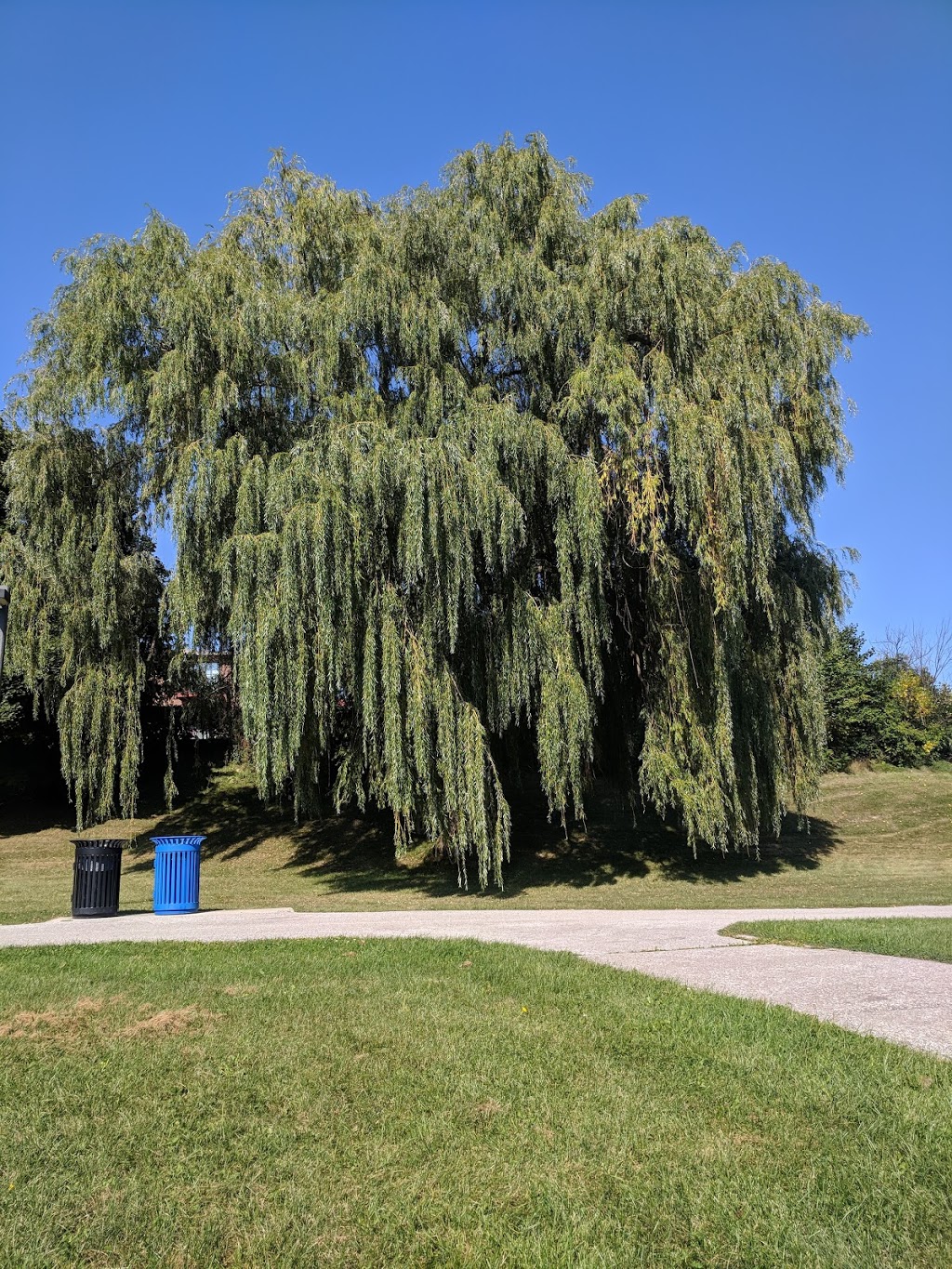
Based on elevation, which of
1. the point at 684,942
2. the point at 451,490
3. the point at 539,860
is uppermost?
the point at 451,490

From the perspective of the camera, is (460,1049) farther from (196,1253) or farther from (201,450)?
(201,450)

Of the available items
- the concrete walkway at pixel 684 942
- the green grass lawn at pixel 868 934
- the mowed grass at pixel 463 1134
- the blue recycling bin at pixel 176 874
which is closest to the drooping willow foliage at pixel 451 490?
the blue recycling bin at pixel 176 874

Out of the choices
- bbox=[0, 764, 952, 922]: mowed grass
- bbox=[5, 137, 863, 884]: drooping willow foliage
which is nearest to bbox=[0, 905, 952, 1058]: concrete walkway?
bbox=[0, 764, 952, 922]: mowed grass

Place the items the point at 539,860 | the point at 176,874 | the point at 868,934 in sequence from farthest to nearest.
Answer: the point at 539,860, the point at 176,874, the point at 868,934

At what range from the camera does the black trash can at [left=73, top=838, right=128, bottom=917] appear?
1169 centimetres

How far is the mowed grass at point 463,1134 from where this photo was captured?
2.87 m

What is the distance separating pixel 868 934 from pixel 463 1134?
6376 mm

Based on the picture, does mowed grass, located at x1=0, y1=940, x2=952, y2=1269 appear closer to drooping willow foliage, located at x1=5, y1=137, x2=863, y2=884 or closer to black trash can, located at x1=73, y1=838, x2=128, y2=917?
black trash can, located at x1=73, y1=838, x2=128, y2=917

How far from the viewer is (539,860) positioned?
20.4 m

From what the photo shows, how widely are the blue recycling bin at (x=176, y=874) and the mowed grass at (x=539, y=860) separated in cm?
148

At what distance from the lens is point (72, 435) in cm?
1733

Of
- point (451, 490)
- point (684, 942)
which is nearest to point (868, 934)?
point (684, 942)

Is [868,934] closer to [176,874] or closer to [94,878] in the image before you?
[176,874]

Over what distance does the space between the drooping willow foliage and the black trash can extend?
2.64 metres
